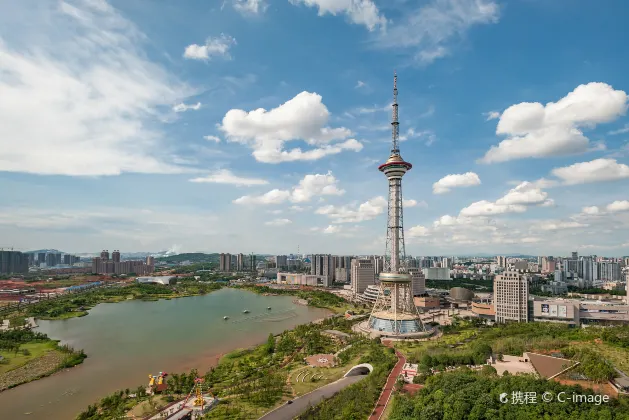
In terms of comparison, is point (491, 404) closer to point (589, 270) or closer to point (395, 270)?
point (395, 270)

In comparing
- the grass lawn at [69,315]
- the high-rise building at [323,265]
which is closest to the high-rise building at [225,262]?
the high-rise building at [323,265]

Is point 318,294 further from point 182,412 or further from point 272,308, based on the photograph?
point 182,412

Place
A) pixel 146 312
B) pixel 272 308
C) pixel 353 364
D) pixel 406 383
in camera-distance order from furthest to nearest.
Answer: pixel 272 308 < pixel 146 312 < pixel 353 364 < pixel 406 383

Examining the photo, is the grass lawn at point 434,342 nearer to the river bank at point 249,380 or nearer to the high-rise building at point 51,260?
the river bank at point 249,380

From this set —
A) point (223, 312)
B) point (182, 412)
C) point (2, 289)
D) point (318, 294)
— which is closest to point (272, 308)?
point (223, 312)

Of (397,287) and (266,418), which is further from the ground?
(397,287)

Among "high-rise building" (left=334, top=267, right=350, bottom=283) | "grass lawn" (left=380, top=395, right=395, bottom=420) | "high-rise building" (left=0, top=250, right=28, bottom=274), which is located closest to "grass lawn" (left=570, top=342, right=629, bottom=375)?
"grass lawn" (left=380, top=395, right=395, bottom=420)

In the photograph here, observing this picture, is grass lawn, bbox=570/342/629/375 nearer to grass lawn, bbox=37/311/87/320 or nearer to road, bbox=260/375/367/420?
road, bbox=260/375/367/420

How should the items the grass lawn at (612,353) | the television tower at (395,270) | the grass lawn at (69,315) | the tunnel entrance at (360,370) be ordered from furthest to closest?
1. the grass lawn at (69,315)
2. the television tower at (395,270)
3. the tunnel entrance at (360,370)
4. the grass lawn at (612,353)
